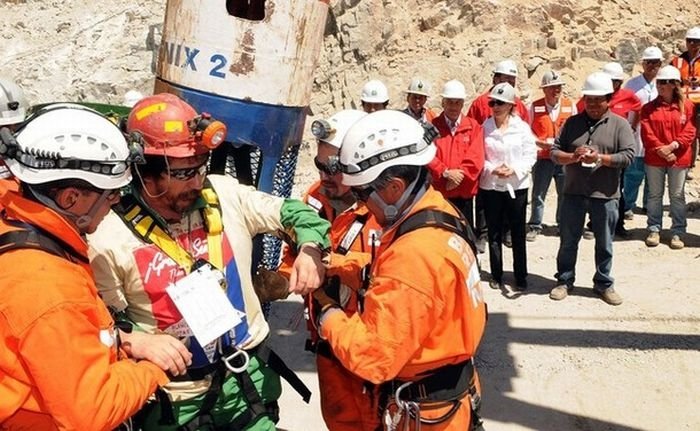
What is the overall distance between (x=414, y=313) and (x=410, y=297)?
0.07 m

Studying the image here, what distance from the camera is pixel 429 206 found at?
3.01 metres

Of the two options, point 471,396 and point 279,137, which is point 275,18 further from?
point 471,396

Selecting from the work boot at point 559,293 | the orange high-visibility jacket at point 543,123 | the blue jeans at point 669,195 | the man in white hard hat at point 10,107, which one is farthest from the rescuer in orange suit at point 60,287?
the blue jeans at point 669,195

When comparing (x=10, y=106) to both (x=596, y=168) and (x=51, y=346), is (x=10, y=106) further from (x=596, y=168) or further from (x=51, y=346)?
(x=596, y=168)

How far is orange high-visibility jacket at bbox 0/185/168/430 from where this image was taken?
217cm

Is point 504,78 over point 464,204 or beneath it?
over

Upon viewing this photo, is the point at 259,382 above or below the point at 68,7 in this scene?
above

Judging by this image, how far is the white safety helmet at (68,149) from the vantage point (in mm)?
2414

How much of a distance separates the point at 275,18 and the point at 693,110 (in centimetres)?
663

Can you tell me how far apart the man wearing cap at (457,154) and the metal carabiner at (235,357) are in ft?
15.1

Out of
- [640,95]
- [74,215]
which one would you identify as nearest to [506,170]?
[640,95]

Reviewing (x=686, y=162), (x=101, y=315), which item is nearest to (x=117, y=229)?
(x=101, y=315)

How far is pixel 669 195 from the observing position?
29.5 feet

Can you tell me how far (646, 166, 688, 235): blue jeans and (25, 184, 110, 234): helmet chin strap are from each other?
800 centimetres
